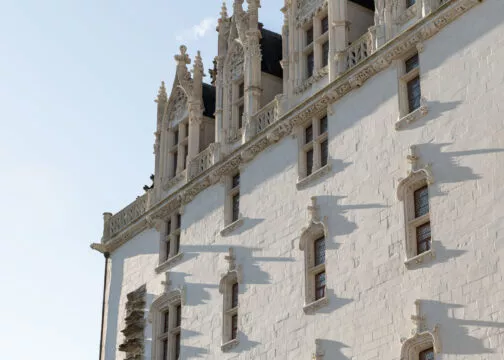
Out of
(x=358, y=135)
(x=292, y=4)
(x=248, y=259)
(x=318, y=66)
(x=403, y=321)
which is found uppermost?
(x=292, y=4)

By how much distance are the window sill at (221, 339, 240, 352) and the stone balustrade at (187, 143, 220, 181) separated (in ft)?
19.5

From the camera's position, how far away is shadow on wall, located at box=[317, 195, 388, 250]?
30.2 meters

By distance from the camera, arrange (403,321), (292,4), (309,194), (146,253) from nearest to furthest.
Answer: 1. (403,321)
2. (309,194)
3. (292,4)
4. (146,253)

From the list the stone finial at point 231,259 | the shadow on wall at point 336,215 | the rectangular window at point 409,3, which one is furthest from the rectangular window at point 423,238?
the stone finial at point 231,259

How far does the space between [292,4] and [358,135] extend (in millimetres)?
6293

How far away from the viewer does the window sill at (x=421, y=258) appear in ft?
90.1

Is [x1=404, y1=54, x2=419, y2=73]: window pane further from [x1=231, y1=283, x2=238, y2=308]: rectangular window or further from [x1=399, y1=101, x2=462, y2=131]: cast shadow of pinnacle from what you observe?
[x1=231, y1=283, x2=238, y2=308]: rectangular window

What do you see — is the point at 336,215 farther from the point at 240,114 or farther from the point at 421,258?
the point at 240,114

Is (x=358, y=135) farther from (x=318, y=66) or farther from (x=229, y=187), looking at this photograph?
(x=229, y=187)

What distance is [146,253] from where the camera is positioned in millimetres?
39750

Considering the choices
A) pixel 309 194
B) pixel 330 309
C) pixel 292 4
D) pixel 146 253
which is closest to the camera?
pixel 330 309

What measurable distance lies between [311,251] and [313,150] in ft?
9.29

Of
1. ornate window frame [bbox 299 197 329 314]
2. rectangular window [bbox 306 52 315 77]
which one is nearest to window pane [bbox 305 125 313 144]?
rectangular window [bbox 306 52 315 77]

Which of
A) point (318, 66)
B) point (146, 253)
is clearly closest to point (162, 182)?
point (146, 253)
